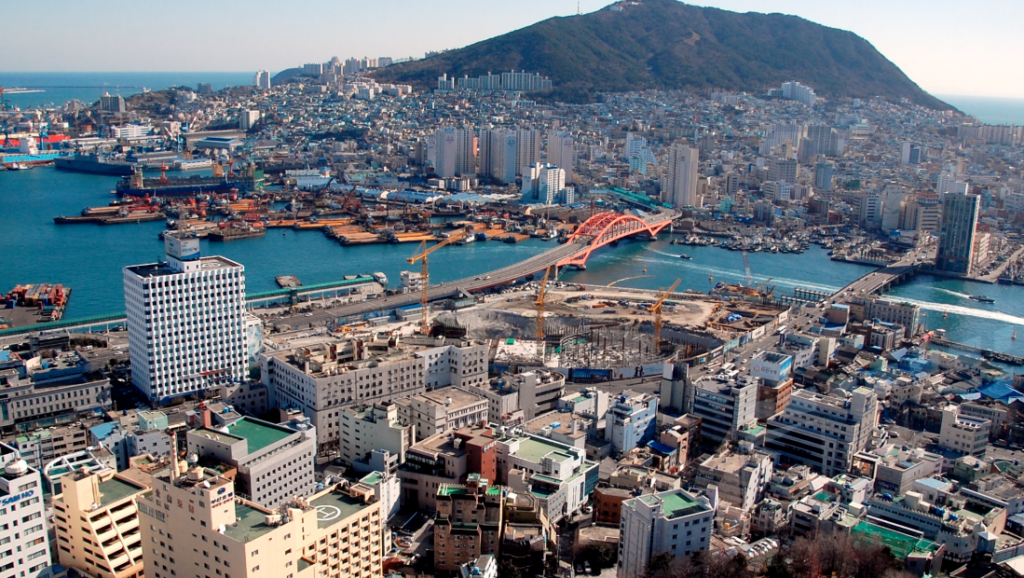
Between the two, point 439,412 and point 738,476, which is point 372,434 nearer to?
point 439,412

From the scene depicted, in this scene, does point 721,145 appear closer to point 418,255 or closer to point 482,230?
point 482,230

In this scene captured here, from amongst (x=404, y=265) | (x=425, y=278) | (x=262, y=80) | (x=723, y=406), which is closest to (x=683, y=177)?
(x=404, y=265)

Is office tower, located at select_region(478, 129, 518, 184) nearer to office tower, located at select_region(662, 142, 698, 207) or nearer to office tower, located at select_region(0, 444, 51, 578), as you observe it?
office tower, located at select_region(662, 142, 698, 207)

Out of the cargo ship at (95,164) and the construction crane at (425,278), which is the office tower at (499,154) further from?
the cargo ship at (95,164)

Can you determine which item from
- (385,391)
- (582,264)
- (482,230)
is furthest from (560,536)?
(482,230)

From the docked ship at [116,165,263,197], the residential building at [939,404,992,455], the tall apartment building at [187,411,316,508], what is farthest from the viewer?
the docked ship at [116,165,263,197]

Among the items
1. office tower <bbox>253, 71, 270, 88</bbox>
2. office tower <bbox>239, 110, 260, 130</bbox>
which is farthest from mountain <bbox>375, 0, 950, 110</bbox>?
office tower <bbox>239, 110, 260, 130</bbox>
